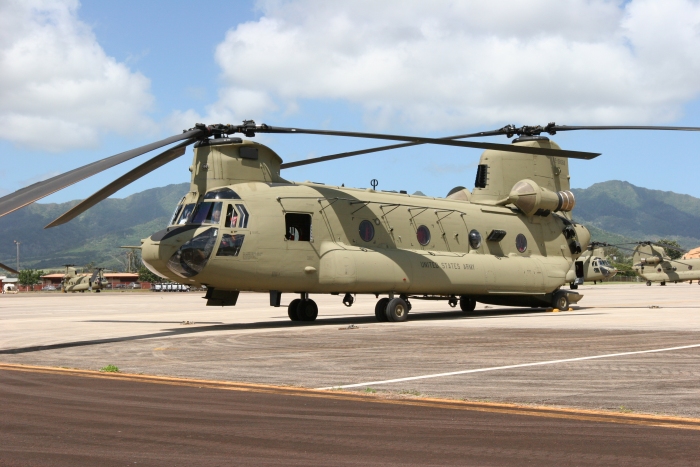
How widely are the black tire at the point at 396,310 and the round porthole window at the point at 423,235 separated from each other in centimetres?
259

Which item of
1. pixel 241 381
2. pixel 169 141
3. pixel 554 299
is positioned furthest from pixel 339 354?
pixel 554 299

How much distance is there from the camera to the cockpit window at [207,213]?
22.7 meters

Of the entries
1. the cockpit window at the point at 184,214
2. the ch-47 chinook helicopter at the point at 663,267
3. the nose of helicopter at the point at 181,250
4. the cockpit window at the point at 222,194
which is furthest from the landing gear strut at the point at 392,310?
the ch-47 chinook helicopter at the point at 663,267

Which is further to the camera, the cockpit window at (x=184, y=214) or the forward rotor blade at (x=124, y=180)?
the cockpit window at (x=184, y=214)

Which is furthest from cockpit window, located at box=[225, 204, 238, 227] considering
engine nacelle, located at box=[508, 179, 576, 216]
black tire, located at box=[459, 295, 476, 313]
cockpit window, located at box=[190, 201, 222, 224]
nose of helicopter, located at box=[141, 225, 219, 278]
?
engine nacelle, located at box=[508, 179, 576, 216]

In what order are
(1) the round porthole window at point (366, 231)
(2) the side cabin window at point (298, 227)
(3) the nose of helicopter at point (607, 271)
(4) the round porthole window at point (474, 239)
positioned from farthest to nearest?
1. (3) the nose of helicopter at point (607, 271)
2. (4) the round porthole window at point (474, 239)
3. (1) the round porthole window at point (366, 231)
4. (2) the side cabin window at point (298, 227)

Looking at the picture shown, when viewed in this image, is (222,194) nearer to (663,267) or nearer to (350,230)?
(350,230)

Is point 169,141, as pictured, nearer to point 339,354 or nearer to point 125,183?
point 125,183

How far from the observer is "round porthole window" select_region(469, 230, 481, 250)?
29.1 m

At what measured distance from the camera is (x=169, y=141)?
20.9 metres

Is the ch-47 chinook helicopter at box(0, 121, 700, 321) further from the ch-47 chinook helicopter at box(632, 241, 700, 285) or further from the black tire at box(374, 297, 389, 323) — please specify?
the ch-47 chinook helicopter at box(632, 241, 700, 285)

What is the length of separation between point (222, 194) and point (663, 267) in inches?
2797

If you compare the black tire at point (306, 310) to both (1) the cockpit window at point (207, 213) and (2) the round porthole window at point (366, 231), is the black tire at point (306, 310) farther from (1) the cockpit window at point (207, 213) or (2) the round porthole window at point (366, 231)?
(1) the cockpit window at point (207, 213)

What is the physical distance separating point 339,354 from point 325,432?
757 cm
